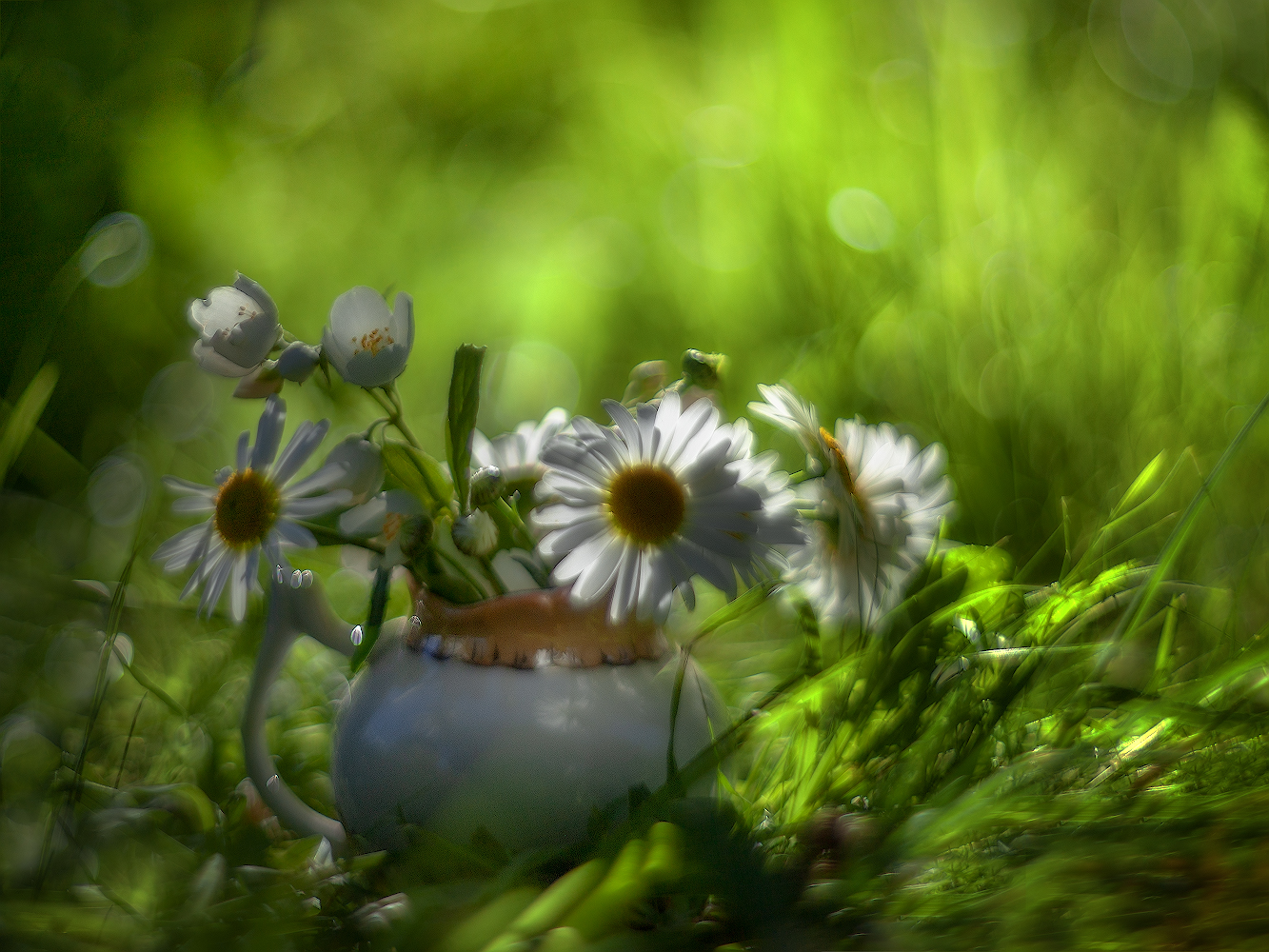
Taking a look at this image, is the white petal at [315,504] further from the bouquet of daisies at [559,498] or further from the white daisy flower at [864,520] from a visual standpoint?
the white daisy flower at [864,520]

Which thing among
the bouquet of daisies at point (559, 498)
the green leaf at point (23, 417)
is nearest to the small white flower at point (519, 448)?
the bouquet of daisies at point (559, 498)

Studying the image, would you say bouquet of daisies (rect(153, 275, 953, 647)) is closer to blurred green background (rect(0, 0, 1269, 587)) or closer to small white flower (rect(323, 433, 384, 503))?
small white flower (rect(323, 433, 384, 503))

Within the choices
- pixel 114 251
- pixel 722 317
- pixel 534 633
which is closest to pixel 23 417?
pixel 114 251

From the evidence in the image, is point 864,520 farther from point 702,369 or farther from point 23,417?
point 23,417

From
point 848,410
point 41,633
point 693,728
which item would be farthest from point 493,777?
point 848,410

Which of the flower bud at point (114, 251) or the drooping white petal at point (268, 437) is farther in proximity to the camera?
the flower bud at point (114, 251)

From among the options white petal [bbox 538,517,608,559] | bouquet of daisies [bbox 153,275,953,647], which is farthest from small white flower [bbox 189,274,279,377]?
white petal [bbox 538,517,608,559]
